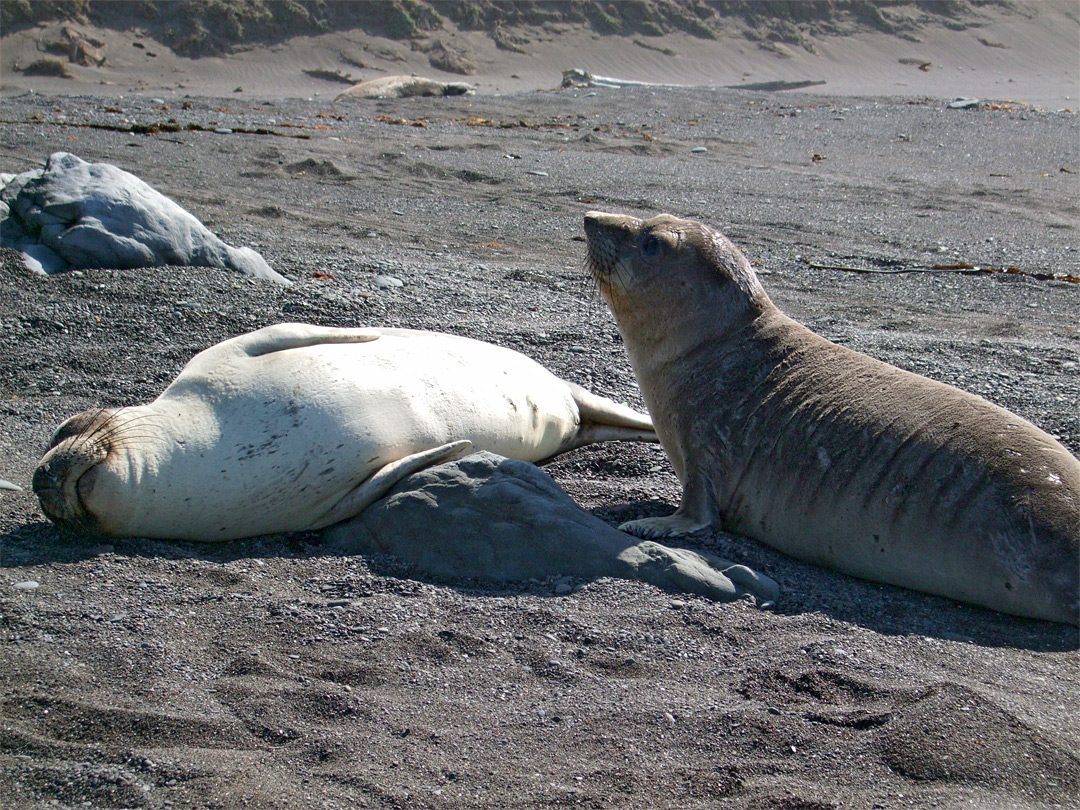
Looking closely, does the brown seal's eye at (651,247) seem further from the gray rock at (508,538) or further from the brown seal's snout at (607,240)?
the gray rock at (508,538)

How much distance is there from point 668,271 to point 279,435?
5.28 feet

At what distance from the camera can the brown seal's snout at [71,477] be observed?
3.29 m

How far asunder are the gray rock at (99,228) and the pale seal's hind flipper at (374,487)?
2.67 metres

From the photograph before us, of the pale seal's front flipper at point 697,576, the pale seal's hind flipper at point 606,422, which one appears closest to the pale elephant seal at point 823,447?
the pale seal's front flipper at point 697,576

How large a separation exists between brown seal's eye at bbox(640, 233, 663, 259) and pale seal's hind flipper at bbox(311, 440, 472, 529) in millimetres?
1142

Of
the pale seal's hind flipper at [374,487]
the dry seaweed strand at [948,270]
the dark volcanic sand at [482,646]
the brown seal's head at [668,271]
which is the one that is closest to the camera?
the dark volcanic sand at [482,646]

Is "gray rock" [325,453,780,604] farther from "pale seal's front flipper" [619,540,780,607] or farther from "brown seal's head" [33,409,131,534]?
"brown seal's head" [33,409,131,534]

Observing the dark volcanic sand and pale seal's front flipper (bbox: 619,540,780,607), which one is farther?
pale seal's front flipper (bbox: 619,540,780,607)

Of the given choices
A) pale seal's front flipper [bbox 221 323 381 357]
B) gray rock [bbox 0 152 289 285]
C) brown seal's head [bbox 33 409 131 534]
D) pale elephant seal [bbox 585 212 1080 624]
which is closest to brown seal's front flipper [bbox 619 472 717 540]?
pale elephant seal [bbox 585 212 1080 624]

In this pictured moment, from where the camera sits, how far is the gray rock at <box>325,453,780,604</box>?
338cm

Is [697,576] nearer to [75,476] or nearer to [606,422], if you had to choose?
[606,422]

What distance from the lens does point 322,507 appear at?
3.69 metres

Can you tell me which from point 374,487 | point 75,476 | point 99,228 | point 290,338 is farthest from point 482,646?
point 99,228

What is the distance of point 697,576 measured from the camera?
336 cm
